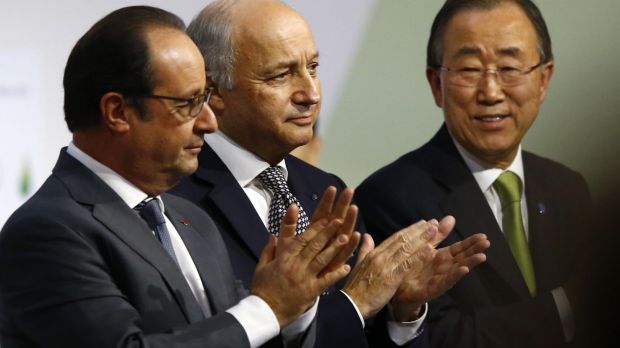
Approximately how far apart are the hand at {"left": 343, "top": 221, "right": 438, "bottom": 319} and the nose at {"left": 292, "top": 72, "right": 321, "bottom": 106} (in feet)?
1.56

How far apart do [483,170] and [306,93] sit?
0.60 metres

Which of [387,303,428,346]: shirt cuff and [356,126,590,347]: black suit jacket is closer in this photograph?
[387,303,428,346]: shirt cuff

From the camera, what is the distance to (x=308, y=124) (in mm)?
2430

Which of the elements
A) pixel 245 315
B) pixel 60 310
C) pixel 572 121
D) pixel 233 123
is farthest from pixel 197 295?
pixel 572 121

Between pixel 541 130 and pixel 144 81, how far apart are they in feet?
6.70

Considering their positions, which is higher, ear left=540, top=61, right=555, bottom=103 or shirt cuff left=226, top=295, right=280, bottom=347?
ear left=540, top=61, right=555, bottom=103

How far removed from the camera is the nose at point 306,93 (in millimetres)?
2416

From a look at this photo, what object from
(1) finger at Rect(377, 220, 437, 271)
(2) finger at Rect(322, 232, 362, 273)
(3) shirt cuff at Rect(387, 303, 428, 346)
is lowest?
(3) shirt cuff at Rect(387, 303, 428, 346)

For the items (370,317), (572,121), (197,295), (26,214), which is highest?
(572,121)

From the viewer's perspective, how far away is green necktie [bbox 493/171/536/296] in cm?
260

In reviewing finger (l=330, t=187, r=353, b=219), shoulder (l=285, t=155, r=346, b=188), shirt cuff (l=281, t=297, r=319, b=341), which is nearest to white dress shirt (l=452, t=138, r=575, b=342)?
shoulder (l=285, t=155, r=346, b=188)

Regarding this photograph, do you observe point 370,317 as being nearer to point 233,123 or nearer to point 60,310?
point 233,123

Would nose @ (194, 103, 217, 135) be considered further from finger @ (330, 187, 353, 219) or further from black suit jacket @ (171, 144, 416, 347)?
black suit jacket @ (171, 144, 416, 347)

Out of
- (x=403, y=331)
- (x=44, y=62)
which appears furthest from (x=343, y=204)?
(x=44, y=62)
